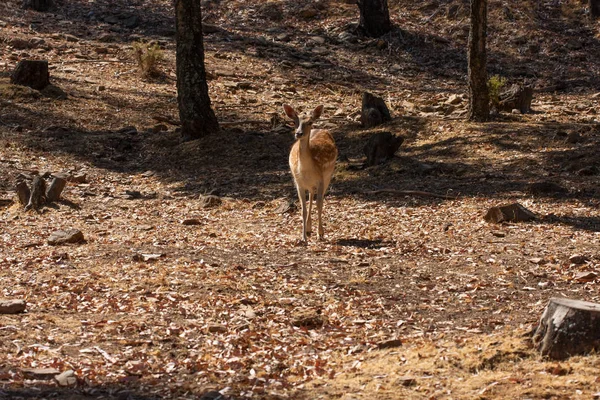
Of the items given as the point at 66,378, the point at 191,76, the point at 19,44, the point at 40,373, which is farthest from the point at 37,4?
the point at 66,378

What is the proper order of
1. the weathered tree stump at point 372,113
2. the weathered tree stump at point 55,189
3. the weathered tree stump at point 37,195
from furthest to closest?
the weathered tree stump at point 372,113 < the weathered tree stump at point 55,189 < the weathered tree stump at point 37,195

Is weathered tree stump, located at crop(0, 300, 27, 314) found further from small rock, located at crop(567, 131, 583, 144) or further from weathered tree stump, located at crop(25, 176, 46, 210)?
small rock, located at crop(567, 131, 583, 144)

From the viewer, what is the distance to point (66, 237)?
10.8 meters

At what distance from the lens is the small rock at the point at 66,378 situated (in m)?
6.25

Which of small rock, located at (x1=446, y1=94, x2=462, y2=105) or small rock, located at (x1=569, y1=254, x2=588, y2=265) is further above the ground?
small rock, located at (x1=446, y1=94, x2=462, y2=105)

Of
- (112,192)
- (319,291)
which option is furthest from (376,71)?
(319,291)

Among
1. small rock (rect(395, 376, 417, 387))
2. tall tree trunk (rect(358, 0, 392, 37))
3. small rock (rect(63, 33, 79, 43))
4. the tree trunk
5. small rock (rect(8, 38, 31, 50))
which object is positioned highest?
the tree trunk

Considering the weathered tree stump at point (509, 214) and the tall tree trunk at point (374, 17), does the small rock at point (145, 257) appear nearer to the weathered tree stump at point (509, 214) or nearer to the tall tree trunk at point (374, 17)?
the weathered tree stump at point (509, 214)

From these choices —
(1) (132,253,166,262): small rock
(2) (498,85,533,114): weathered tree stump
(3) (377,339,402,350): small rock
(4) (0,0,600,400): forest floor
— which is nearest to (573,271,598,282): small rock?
(4) (0,0,600,400): forest floor

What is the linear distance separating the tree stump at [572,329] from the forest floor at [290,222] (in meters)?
0.09

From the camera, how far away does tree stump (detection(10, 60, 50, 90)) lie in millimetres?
18125

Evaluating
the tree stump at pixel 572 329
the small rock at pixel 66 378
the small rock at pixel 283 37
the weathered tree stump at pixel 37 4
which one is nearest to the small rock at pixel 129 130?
the small rock at pixel 283 37

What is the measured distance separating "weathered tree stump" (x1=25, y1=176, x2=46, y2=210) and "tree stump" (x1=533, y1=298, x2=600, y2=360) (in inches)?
336

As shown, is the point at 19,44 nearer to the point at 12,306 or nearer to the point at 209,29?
the point at 209,29
